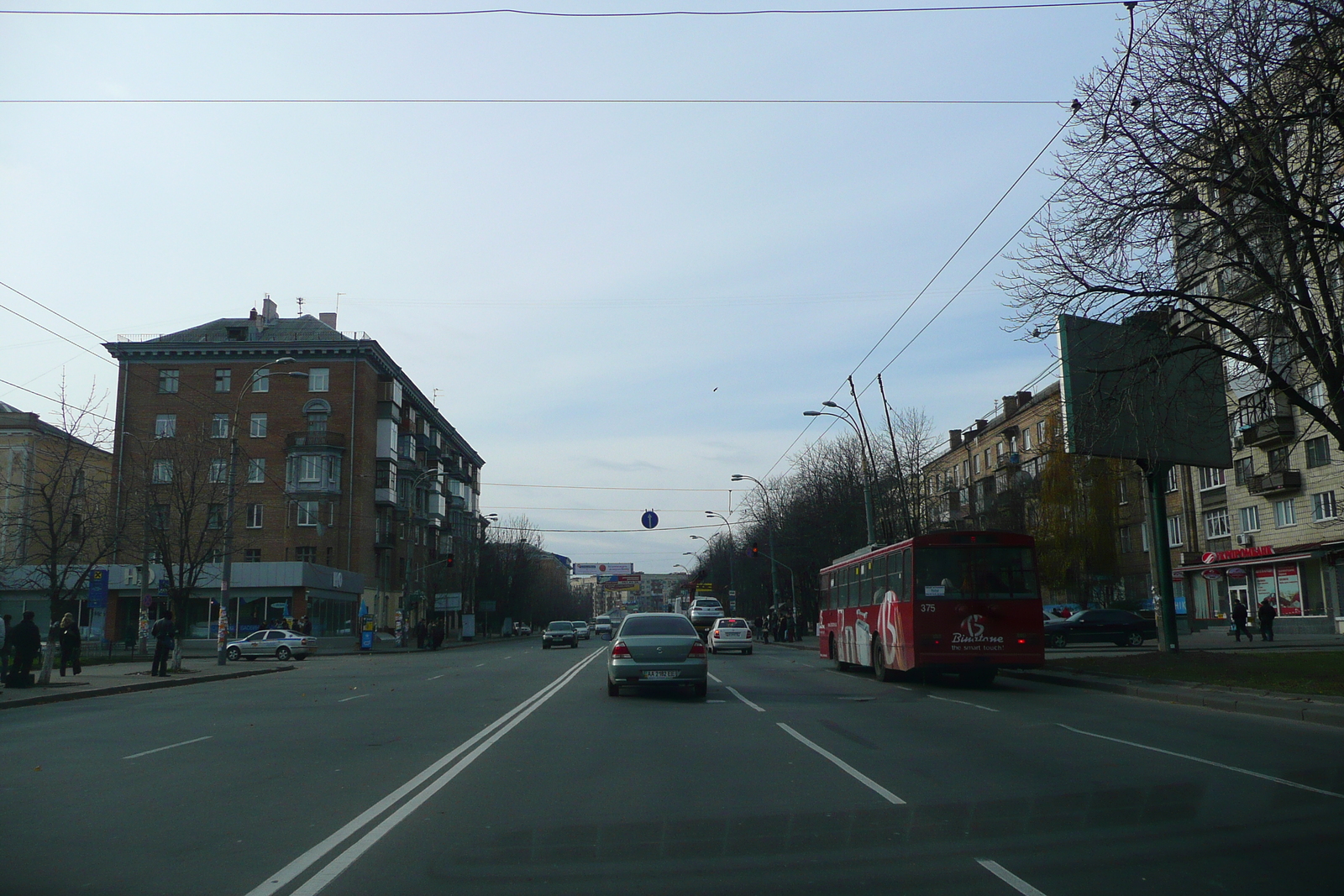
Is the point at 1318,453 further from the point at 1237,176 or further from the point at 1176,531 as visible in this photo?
the point at 1237,176

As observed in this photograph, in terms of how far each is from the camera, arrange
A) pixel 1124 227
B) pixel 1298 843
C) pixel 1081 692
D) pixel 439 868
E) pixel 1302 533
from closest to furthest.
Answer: pixel 439 868 < pixel 1298 843 < pixel 1124 227 < pixel 1081 692 < pixel 1302 533

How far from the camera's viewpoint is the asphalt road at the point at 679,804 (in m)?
5.92

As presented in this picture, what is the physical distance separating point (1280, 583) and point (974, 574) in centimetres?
3231

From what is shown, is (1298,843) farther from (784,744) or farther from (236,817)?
(236,817)

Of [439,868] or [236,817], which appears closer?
[439,868]

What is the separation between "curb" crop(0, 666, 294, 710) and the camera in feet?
64.0

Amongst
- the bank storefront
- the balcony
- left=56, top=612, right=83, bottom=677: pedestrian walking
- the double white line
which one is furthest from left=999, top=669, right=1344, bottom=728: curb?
the balcony

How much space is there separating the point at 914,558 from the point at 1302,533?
3111 centimetres

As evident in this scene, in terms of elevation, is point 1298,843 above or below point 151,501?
below

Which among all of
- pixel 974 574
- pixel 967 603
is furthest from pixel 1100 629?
pixel 967 603

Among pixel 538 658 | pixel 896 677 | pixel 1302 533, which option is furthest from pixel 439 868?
pixel 1302 533

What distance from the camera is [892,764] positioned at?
9938 millimetres

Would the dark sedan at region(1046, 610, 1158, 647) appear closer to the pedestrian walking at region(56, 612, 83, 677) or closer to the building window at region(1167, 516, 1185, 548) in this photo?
the building window at region(1167, 516, 1185, 548)

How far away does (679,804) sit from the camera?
8039 mm
